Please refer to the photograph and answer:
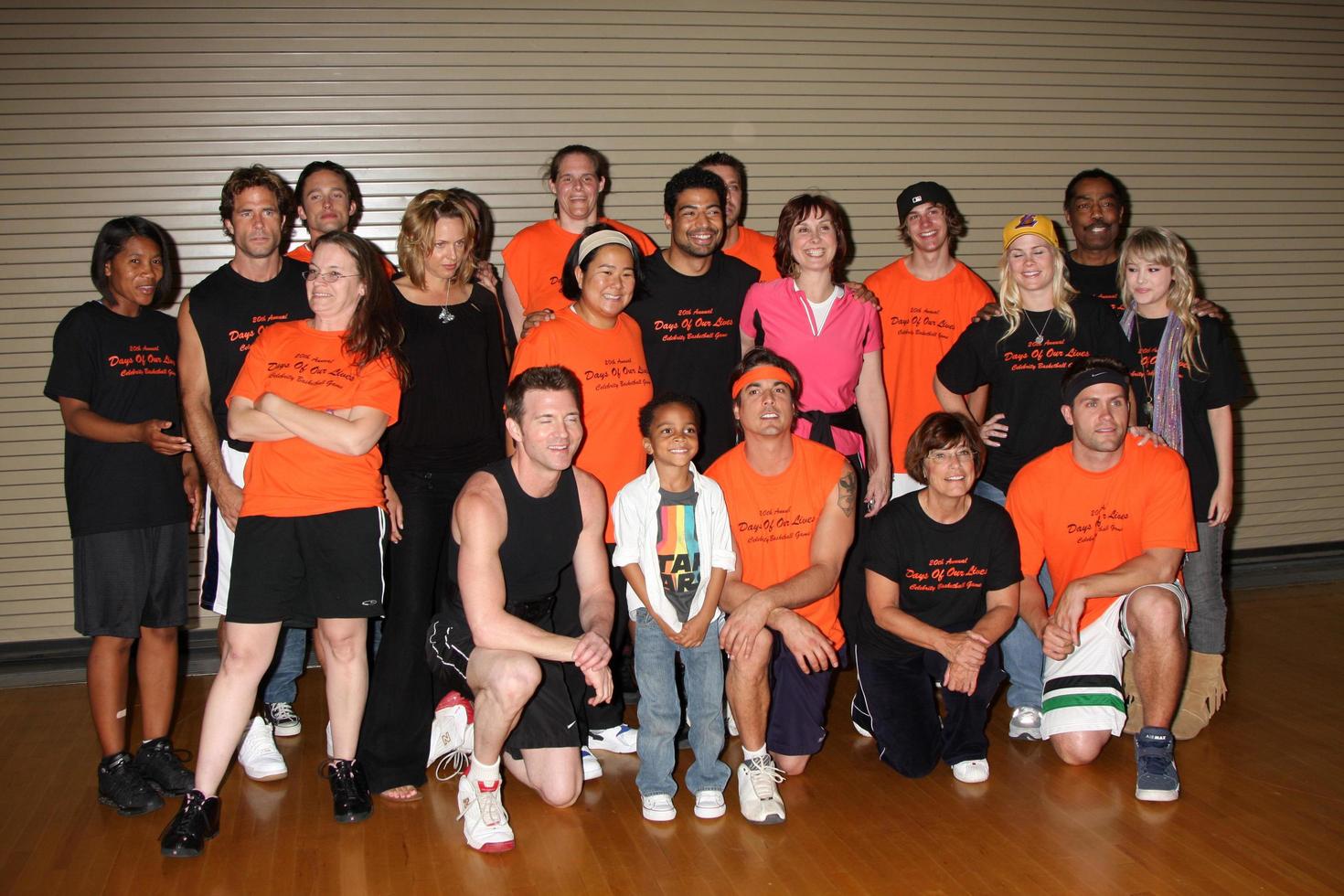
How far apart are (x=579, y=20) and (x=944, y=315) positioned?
2963 millimetres

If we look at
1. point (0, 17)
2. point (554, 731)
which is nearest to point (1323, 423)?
point (554, 731)

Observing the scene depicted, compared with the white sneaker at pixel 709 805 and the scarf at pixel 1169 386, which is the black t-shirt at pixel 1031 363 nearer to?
the scarf at pixel 1169 386

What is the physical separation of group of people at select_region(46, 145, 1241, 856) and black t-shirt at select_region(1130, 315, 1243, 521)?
2 centimetres

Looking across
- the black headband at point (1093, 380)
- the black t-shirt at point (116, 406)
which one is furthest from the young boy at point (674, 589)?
the black t-shirt at point (116, 406)

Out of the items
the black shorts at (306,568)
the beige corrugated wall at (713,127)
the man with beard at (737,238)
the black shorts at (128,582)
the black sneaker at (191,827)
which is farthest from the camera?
the beige corrugated wall at (713,127)

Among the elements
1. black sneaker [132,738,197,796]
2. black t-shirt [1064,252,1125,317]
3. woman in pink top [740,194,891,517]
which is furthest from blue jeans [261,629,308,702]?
black t-shirt [1064,252,1125,317]

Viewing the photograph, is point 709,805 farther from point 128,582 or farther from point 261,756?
point 128,582

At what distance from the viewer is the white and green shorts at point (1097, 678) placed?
3.97 meters

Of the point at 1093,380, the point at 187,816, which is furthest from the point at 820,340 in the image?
the point at 187,816

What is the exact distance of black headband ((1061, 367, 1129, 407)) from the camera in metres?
3.96

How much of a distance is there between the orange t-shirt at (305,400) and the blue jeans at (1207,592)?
3.36 m

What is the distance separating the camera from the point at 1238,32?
7.06 meters

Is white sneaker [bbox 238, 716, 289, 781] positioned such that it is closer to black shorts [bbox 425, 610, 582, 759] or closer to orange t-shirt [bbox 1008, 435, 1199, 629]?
black shorts [bbox 425, 610, 582, 759]

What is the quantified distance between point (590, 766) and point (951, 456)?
5.88 feet
